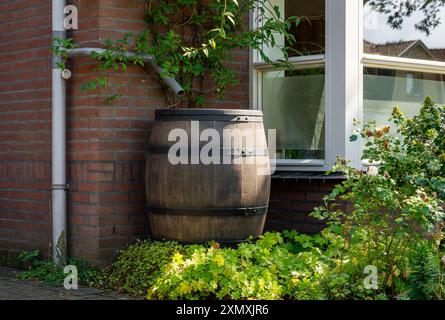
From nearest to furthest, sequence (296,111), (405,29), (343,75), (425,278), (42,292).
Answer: (425,278) → (42,292) → (343,75) → (296,111) → (405,29)

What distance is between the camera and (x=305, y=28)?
20.2 feet

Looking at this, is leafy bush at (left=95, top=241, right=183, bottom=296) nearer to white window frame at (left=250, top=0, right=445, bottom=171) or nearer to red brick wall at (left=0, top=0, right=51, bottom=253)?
red brick wall at (left=0, top=0, right=51, bottom=253)

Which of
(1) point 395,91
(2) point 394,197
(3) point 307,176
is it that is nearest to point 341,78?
(1) point 395,91

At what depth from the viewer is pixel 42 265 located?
5.77 m

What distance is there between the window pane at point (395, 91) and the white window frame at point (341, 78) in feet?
0.56

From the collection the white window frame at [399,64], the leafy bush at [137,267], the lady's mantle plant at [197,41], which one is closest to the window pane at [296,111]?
the lady's mantle plant at [197,41]

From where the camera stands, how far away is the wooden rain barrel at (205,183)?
520 cm

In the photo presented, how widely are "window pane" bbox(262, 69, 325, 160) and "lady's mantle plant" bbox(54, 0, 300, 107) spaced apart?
0.22 metres

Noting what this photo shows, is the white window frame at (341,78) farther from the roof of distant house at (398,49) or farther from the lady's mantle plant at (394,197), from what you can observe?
the lady's mantle plant at (394,197)

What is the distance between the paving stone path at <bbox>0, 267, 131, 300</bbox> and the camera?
501 centimetres

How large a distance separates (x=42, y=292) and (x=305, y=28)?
280cm

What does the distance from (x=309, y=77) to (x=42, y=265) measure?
2456 millimetres

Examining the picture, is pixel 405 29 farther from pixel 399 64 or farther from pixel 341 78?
pixel 341 78
